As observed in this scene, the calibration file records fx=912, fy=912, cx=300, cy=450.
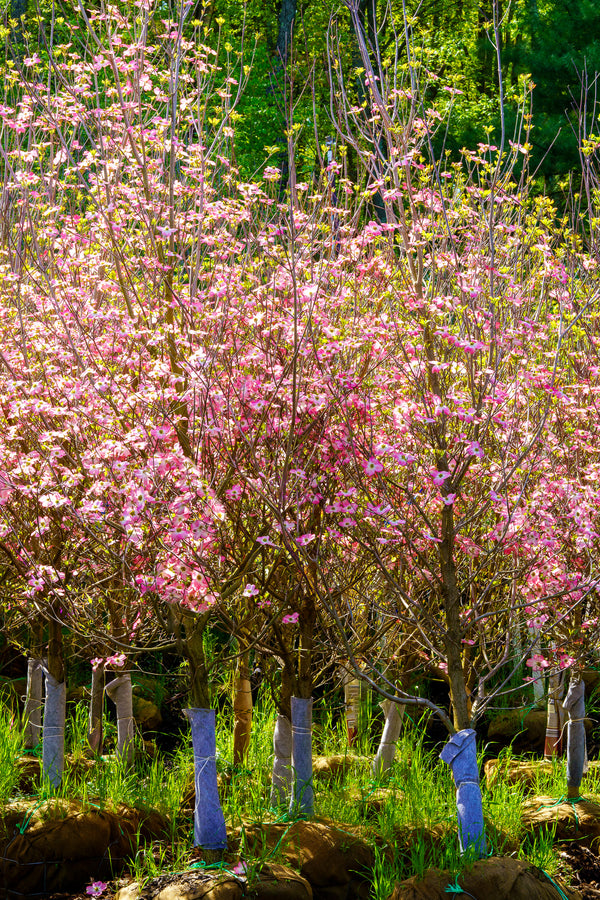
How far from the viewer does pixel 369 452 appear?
493 centimetres

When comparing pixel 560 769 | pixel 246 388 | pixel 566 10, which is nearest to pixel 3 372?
pixel 246 388

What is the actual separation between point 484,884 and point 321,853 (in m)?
1.21

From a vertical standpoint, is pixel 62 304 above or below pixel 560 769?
above

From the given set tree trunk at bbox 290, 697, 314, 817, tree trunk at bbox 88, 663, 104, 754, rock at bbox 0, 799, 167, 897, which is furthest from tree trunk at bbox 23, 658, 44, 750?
tree trunk at bbox 290, 697, 314, 817

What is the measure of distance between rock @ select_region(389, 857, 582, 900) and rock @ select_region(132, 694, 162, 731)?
4892 millimetres

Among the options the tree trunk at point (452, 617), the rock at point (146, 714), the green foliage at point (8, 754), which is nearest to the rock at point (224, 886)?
the tree trunk at point (452, 617)

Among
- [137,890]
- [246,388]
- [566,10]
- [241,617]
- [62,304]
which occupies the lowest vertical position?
[137,890]

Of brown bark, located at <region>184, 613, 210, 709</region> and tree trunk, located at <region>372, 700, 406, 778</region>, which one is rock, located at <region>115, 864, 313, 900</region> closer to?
brown bark, located at <region>184, 613, 210, 709</region>

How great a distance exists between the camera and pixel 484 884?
16.4ft

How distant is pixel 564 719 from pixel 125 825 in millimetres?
4168

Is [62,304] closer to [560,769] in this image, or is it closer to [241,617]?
[241,617]

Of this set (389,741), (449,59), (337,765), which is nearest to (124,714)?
(337,765)

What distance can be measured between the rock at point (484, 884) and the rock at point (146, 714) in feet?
16.0

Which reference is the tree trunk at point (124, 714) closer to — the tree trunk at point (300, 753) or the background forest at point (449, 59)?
the tree trunk at point (300, 753)
